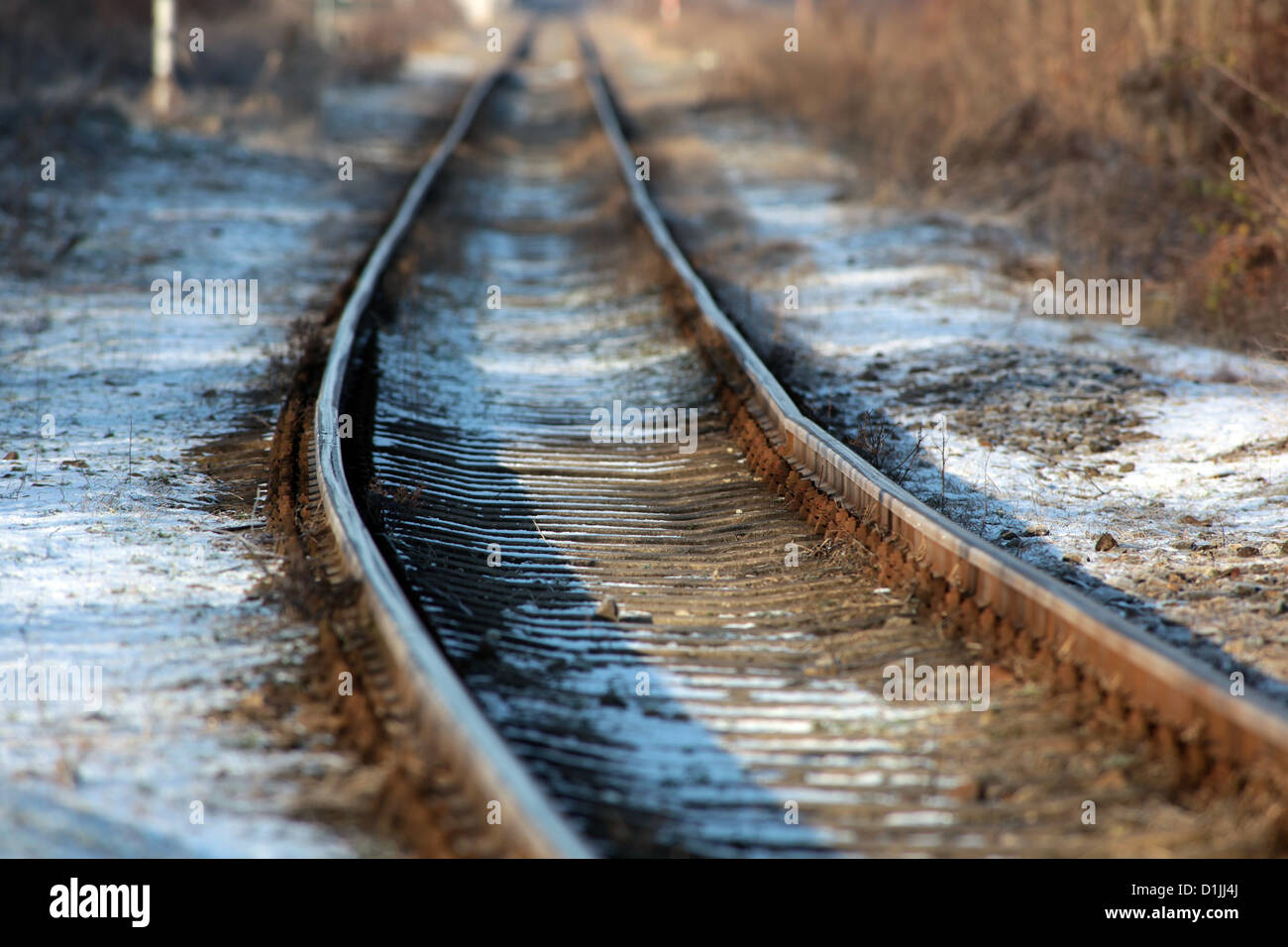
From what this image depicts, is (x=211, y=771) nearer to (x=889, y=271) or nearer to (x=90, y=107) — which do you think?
(x=889, y=271)

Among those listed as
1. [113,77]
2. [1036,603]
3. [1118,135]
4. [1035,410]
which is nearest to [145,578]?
[1036,603]

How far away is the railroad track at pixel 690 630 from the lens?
3.26m

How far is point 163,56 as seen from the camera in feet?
55.0

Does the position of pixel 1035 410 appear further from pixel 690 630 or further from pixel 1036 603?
pixel 690 630

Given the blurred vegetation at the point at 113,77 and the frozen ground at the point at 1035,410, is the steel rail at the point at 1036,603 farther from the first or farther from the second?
the blurred vegetation at the point at 113,77

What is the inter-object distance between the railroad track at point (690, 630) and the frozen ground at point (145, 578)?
0.32 metres

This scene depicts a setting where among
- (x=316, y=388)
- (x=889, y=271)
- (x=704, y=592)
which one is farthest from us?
(x=889, y=271)

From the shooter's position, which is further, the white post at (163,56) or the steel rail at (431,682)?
the white post at (163,56)

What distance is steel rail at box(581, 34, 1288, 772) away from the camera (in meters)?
3.28

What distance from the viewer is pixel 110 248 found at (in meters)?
11.1

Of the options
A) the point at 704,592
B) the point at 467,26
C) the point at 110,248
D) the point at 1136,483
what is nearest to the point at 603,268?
the point at 110,248

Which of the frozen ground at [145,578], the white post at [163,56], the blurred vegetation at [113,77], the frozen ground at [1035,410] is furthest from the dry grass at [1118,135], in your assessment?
the white post at [163,56]
